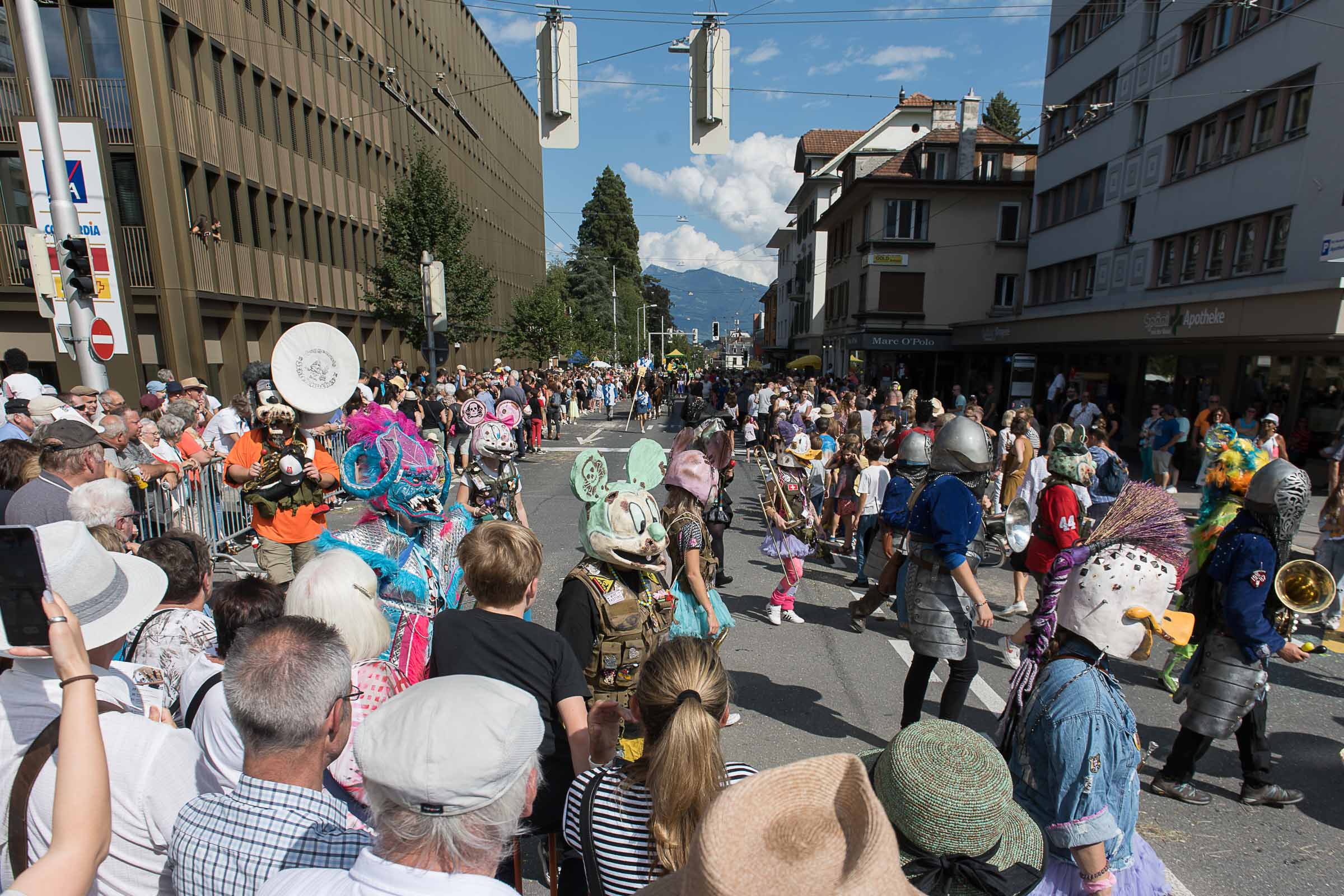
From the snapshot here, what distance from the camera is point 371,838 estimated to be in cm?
158

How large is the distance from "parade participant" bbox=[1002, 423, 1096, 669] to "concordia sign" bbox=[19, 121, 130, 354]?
32.0ft

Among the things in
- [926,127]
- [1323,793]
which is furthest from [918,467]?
[926,127]

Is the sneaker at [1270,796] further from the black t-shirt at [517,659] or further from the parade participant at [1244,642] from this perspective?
the black t-shirt at [517,659]

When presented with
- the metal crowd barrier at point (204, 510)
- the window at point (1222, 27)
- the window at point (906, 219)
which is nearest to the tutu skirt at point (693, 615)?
the metal crowd barrier at point (204, 510)

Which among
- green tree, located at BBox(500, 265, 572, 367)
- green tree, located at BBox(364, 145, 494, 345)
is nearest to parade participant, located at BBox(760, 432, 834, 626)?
green tree, located at BBox(364, 145, 494, 345)

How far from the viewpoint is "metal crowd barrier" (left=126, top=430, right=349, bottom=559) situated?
6.54 meters

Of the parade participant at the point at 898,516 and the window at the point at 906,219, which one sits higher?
the window at the point at 906,219

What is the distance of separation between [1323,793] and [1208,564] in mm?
1504

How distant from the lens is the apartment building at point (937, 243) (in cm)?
2811

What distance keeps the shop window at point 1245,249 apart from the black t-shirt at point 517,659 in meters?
19.9

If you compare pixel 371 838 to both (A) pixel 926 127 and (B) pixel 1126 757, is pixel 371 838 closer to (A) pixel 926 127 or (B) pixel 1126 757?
(B) pixel 1126 757

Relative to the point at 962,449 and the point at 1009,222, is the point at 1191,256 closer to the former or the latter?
the point at 1009,222

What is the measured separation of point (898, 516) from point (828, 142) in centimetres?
4300

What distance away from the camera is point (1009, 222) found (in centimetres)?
2848
